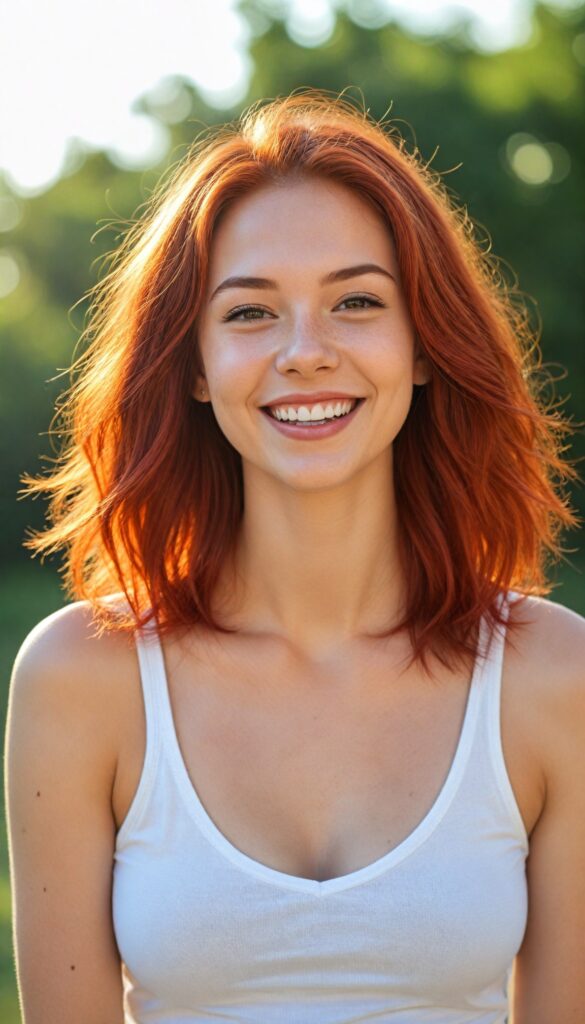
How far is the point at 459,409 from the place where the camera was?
2422 millimetres

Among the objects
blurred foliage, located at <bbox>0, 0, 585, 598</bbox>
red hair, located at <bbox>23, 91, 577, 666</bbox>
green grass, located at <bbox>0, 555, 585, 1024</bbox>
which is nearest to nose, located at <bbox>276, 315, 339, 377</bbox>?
red hair, located at <bbox>23, 91, 577, 666</bbox>

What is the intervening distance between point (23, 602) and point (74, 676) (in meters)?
7.62

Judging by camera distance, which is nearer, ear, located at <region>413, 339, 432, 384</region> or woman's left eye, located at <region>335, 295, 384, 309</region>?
woman's left eye, located at <region>335, 295, 384, 309</region>

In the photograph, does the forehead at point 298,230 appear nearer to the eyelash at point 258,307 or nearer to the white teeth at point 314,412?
the eyelash at point 258,307

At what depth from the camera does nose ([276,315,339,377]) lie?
6.97 feet

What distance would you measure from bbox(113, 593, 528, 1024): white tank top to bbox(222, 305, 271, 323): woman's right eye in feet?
2.26

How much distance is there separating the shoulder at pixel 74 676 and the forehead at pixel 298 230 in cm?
64

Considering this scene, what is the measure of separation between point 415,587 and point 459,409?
33 cm

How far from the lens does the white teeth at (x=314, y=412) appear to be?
218 cm

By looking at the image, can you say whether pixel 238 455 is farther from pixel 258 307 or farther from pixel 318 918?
pixel 318 918

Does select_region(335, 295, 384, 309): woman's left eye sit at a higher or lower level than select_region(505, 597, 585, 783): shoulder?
higher

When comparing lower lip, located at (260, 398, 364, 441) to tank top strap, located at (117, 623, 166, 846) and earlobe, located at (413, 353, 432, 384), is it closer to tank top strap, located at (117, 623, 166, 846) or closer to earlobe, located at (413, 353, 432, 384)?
earlobe, located at (413, 353, 432, 384)

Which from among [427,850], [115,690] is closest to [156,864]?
[115,690]

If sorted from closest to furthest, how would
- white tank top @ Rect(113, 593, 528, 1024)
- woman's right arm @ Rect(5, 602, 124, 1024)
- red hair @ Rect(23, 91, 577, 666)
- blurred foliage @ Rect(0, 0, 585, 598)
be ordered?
white tank top @ Rect(113, 593, 528, 1024)
woman's right arm @ Rect(5, 602, 124, 1024)
red hair @ Rect(23, 91, 577, 666)
blurred foliage @ Rect(0, 0, 585, 598)
